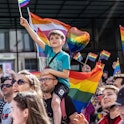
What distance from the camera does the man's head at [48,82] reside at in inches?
171

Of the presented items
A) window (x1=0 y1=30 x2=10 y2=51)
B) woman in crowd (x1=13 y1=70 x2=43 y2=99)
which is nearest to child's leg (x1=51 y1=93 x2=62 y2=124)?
woman in crowd (x1=13 y1=70 x2=43 y2=99)

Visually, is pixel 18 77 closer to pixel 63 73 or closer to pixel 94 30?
pixel 63 73

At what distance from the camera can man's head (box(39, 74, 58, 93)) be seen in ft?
14.2

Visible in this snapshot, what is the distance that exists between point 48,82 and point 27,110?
63.3 inches

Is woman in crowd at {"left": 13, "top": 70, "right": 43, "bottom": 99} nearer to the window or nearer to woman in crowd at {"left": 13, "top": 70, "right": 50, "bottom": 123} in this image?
woman in crowd at {"left": 13, "top": 70, "right": 50, "bottom": 123}

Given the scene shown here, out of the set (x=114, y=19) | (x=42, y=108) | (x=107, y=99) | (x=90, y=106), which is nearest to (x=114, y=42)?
(x=114, y=19)

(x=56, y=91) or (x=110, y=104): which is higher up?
(x=56, y=91)

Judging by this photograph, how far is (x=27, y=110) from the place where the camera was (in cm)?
276

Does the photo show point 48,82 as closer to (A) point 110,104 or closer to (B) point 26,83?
(B) point 26,83

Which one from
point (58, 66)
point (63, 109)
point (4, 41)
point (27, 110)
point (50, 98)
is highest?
point (4, 41)

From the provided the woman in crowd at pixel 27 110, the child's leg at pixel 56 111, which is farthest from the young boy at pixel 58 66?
the woman in crowd at pixel 27 110

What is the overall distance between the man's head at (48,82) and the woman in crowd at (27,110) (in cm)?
148

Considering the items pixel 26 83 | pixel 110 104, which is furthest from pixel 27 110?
pixel 110 104

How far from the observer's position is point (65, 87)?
4488 mm
